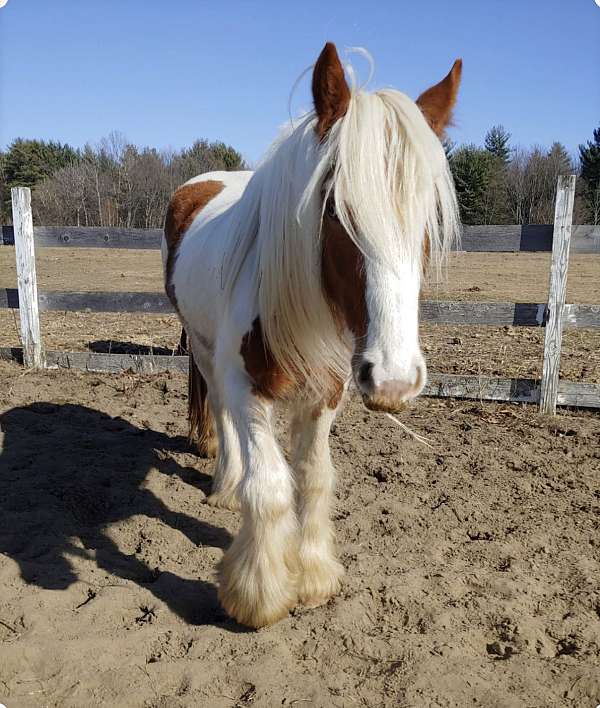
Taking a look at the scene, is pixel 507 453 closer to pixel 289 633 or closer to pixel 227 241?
pixel 289 633

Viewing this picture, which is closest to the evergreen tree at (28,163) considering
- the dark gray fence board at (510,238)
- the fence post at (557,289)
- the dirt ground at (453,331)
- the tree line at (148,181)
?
the tree line at (148,181)

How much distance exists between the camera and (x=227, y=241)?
2.71 metres

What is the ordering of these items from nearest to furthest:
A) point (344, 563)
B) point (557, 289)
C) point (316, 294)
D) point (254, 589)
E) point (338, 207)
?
point (338, 207) → point (316, 294) → point (254, 589) → point (344, 563) → point (557, 289)

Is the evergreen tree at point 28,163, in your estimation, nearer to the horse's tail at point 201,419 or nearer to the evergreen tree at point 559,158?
the evergreen tree at point 559,158

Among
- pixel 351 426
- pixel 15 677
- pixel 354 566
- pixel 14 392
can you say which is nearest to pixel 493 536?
pixel 354 566

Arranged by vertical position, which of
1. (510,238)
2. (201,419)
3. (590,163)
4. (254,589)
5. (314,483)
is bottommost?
(254,589)

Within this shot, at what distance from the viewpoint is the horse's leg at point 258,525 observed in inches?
96.1

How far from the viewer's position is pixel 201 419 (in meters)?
4.30

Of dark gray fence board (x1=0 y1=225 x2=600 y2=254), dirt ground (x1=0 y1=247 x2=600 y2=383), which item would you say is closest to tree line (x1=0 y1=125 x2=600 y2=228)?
dirt ground (x1=0 y1=247 x2=600 y2=383)

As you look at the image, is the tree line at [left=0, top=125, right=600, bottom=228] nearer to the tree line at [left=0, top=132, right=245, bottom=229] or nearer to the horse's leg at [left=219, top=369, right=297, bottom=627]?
the tree line at [left=0, top=132, right=245, bottom=229]

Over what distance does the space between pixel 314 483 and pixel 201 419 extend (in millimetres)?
1619

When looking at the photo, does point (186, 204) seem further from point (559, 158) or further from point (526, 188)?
point (559, 158)

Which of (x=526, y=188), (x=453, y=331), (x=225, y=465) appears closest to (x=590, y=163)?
(x=526, y=188)

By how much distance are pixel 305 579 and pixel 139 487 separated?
1.49 meters
